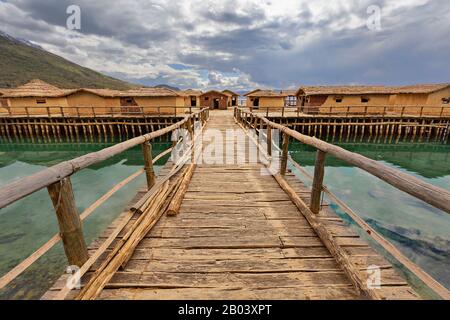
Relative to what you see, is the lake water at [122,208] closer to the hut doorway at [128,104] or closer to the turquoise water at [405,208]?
the turquoise water at [405,208]

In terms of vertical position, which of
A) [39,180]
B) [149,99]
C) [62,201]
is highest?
[149,99]

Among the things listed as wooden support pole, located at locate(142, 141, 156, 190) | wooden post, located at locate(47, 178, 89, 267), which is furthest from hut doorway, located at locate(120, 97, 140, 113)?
wooden post, located at locate(47, 178, 89, 267)

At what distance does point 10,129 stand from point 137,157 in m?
17.9

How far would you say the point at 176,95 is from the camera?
25.9 metres

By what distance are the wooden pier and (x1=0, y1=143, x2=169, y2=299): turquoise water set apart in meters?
2.45

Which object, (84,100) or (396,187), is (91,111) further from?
(396,187)

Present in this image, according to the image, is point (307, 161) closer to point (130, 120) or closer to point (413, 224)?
point (413, 224)

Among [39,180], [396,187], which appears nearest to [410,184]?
[396,187]

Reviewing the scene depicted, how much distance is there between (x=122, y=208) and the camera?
8234 millimetres

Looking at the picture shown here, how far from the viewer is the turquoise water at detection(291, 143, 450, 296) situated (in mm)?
5929

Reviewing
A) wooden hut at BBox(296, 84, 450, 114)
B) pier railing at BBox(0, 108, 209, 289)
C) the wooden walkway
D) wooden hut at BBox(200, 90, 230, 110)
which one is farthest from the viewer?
wooden hut at BBox(200, 90, 230, 110)

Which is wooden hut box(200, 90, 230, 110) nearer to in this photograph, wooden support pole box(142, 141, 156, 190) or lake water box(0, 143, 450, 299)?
lake water box(0, 143, 450, 299)

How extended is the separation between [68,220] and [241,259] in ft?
5.85
